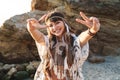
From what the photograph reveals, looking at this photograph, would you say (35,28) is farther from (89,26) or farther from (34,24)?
(89,26)

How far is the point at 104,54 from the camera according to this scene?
32.0 feet

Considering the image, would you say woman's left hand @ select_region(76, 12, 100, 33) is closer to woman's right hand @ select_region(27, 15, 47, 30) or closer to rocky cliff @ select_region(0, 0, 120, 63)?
woman's right hand @ select_region(27, 15, 47, 30)

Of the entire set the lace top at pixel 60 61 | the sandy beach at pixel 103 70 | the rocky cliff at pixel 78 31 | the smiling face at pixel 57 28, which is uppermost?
the smiling face at pixel 57 28

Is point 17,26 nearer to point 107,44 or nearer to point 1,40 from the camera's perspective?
point 1,40

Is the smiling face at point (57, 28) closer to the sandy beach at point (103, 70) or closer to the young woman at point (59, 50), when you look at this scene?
the young woman at point (59, 50)

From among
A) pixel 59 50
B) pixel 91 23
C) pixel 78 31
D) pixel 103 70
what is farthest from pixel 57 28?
pixel 78 31

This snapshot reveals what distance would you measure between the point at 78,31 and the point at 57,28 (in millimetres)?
6970

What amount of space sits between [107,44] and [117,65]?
1.27 metres

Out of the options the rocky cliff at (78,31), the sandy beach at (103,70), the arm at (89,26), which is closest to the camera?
the arm at (89,26)

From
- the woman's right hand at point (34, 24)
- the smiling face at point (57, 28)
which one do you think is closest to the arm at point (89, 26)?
the smiling face at point (57, 28)

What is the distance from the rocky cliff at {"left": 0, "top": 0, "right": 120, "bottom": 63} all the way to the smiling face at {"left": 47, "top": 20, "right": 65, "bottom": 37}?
22.1 feet

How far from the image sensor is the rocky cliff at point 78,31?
9625 millimetres

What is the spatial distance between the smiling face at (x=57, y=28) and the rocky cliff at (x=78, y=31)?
6738 mm

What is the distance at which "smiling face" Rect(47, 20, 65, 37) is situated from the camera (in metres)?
2.85
